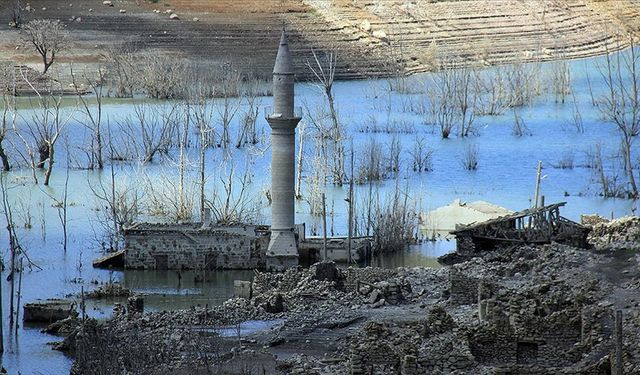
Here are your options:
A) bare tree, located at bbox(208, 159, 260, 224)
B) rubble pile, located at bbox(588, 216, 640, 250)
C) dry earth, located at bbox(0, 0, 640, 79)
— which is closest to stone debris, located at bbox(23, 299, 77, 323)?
rubble pile, located at bbox(588, 216, 640, 250)

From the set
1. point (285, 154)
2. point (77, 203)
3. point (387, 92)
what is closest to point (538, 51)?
point (387, 92)

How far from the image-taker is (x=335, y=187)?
45.8 metres

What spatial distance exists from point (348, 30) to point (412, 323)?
56890 mm

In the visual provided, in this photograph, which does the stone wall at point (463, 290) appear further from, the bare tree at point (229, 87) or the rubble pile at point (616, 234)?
the bare tree at point (229, 87)

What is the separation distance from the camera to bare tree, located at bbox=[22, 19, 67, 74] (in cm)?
6681

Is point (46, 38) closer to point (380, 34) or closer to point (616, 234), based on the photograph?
point (380, 34)

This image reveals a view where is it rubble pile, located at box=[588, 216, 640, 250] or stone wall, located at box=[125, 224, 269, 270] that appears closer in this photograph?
rubble pile, located at box=[588, 216, 640, 250]

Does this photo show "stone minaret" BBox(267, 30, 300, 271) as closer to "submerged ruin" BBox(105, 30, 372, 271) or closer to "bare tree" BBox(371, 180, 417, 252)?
"submerged ruin" BBox(105, 30, 372, 271)

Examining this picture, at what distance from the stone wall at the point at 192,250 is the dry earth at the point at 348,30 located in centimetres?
3276

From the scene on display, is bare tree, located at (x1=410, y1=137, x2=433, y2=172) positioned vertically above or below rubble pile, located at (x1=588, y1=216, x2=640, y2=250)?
below

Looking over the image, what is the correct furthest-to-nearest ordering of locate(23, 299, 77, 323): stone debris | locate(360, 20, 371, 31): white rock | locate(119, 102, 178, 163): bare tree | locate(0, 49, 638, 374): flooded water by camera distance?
1. locate(360, 20, 371, 31): white rock
2. locate(119, 102, 178, 163): bare tree
3. locate(0, 49, 638, 374): flooded water
4. locate(23, 299, 77, 323): stone debris

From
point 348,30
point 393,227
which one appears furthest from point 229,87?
point 393,227

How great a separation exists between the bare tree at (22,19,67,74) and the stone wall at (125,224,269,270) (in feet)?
103

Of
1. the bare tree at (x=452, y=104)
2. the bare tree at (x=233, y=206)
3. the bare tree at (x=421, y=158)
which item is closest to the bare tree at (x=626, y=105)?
the bare tree at (x=452, y=104)
